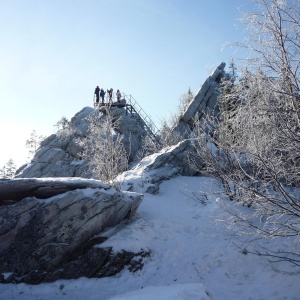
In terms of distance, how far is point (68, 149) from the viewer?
3222 centimetres

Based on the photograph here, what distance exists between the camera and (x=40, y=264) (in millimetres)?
9281

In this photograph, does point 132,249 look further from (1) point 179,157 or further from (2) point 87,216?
(1) point 179,157

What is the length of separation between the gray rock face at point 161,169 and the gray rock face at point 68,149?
1264 centimetres

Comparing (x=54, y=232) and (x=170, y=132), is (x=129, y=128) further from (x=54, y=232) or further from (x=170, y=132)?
(x=54, y=232)

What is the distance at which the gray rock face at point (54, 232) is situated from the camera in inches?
363

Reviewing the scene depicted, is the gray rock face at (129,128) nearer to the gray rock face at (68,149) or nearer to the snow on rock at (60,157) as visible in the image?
the gray rock face at (68,149)

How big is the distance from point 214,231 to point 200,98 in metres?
21.0

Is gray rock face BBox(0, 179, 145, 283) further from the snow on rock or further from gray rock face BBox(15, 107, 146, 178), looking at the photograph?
gray rock face BBox(15, 107, 146, 178)

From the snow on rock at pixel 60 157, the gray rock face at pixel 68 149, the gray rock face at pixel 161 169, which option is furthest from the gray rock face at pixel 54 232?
the gray rock face at pixel 68 149

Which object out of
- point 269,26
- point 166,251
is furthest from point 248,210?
point 269,26

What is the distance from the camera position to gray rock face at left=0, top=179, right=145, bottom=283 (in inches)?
363

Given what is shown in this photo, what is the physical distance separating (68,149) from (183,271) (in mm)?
25043

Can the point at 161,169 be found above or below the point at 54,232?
above

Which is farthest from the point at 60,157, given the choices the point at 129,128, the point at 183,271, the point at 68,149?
the point at 183,271
